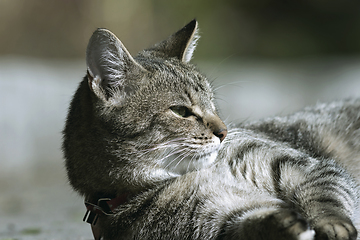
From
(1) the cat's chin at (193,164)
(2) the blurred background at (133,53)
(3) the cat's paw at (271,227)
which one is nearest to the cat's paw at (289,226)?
(3) the cat's paw at (271,227)

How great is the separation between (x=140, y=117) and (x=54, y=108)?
425cm

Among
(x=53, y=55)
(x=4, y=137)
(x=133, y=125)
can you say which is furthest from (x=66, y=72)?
(x=133, y=125)

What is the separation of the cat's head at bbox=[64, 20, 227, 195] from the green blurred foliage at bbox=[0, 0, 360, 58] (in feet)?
16.3

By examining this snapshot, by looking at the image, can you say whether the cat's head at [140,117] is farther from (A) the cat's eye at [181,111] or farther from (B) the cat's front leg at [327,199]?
(B) the cat's front leg at [327,199]

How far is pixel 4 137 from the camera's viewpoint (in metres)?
5.48

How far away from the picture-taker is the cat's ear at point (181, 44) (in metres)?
2.55

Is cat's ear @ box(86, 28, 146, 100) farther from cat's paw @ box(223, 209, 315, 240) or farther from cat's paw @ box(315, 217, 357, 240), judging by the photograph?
cat's paw @ box(315, 217, 357, 240)

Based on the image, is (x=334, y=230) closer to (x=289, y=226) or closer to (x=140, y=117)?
(x=289, y=226)

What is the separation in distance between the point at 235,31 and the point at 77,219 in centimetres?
643

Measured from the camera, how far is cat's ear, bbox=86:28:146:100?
199 centimetres

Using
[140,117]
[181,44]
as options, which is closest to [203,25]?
[181,44]

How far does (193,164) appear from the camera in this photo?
210 centimetres

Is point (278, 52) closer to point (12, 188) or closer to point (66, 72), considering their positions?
point (66, 72)

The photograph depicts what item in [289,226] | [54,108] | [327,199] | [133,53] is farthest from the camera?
[54,108]
